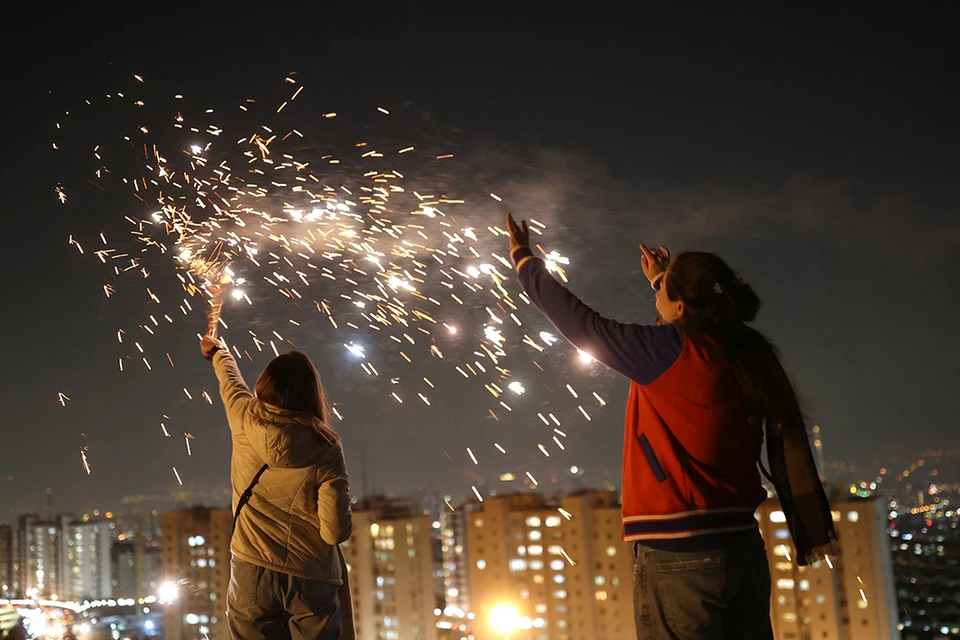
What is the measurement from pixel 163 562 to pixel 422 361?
1917 centimetres

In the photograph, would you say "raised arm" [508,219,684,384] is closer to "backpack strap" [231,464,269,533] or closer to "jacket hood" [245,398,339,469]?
"jacket hood" [245,398,339,469]

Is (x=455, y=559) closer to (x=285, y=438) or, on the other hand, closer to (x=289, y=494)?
(x=289, y=494)

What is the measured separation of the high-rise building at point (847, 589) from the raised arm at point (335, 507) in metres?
21.1

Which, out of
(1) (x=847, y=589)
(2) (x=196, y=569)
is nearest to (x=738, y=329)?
(2) (x=196, y=569)

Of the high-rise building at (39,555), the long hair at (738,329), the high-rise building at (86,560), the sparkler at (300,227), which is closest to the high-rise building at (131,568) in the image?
the high-rise building at (86,560)

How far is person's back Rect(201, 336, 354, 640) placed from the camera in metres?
2.54

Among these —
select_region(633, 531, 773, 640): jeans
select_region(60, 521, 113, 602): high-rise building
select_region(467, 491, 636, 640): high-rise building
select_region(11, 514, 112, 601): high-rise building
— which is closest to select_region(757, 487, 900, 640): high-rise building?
select_region(467, 491, 636, 640): high-rise building

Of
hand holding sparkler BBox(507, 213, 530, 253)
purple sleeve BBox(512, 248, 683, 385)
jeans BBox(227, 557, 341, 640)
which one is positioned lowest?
jeans BBox(227, 557, 341, 640)

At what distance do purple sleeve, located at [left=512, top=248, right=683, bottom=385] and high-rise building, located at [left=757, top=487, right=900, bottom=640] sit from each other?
2166cm

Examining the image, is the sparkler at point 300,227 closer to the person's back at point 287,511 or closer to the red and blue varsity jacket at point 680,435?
the person's back at point 287,511

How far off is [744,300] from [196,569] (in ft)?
74.8

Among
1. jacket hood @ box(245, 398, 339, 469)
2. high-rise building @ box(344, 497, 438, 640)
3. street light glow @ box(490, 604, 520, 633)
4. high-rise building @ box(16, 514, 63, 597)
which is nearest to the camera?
jacket hood @ box(245, 398, 339, 469)

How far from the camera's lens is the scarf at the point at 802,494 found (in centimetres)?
190

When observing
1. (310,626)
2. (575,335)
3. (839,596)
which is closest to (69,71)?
(310,626)
